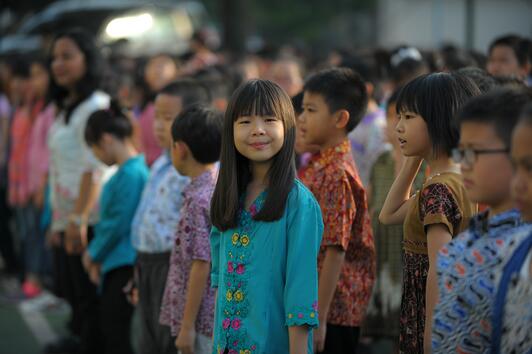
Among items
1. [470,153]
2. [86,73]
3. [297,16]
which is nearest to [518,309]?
[470,153]

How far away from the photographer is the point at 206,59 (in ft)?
39.7

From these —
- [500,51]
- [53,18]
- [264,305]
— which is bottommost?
[264,305]

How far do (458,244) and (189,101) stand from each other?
2.84m

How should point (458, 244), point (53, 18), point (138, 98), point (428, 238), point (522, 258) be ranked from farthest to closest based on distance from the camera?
1. point (53, 18)
2. point (138, 98)
3. point (428, 238)
4. point (458, 244)
5. point (522, 258)

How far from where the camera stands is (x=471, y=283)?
3078 millimetres

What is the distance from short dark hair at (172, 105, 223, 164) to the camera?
4.79 meters

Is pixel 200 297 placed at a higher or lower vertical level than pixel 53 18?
lower

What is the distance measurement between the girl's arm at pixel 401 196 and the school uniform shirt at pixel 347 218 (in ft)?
1.37

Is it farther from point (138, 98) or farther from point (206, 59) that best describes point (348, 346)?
point (206, 59)

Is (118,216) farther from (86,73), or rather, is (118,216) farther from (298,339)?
(298,339)

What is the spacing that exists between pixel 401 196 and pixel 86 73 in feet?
11.9

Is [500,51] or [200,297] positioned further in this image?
[500,51]

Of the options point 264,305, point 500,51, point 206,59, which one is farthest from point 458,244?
point 206,59

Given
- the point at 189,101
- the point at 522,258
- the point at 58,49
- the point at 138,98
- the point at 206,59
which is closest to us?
the point at 522,258
